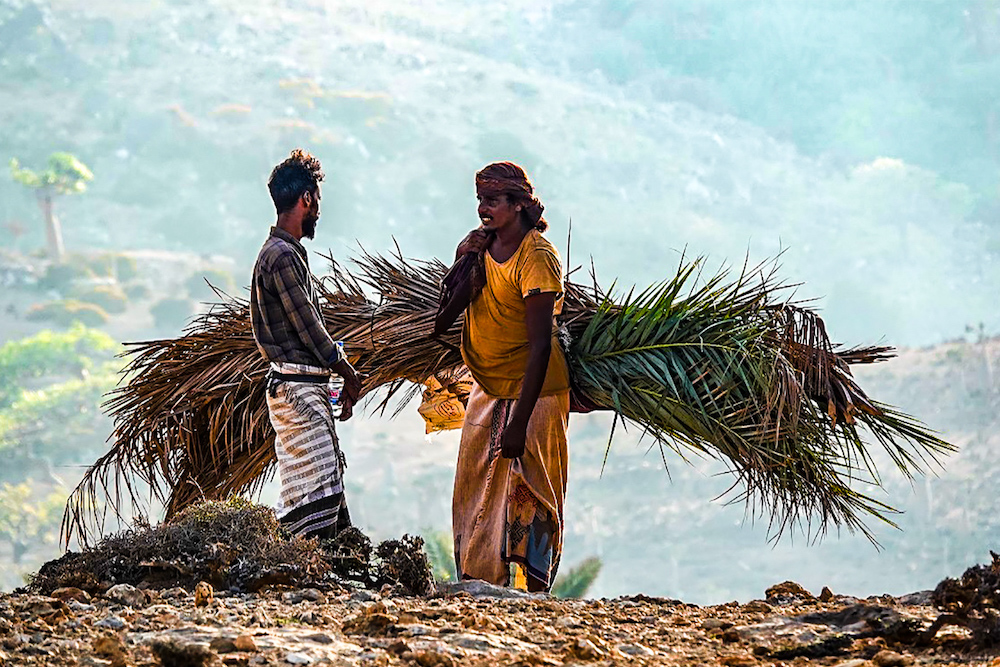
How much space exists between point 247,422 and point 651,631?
210 centimetres

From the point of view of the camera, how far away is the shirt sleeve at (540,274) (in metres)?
3.70

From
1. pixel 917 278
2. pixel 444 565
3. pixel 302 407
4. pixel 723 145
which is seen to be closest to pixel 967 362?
pixel 917 278

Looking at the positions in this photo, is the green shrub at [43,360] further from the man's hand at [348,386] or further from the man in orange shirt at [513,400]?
the man's hand at [348,386]

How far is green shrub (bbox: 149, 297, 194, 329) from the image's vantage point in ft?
227

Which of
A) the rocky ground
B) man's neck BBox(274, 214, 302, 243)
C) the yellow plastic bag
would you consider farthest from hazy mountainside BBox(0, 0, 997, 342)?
the rocky ground

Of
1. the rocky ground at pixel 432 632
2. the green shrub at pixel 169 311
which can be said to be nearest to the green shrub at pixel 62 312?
the green shrub at pixel 169 311

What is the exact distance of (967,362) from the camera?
51312 mm

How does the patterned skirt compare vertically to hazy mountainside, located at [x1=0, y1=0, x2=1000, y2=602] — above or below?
below

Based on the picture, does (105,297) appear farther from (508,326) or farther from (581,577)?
(508,326)

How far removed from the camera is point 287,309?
3561 millimetres

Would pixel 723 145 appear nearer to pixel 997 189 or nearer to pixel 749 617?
pixel 997 189

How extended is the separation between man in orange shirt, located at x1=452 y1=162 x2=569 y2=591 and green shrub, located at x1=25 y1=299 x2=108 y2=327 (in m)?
66.4

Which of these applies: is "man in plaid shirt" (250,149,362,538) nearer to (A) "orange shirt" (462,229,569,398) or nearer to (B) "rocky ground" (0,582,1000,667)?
(A) "orange shirt" (462,229,569,398)

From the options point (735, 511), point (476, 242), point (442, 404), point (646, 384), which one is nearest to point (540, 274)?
point (476, 242)
